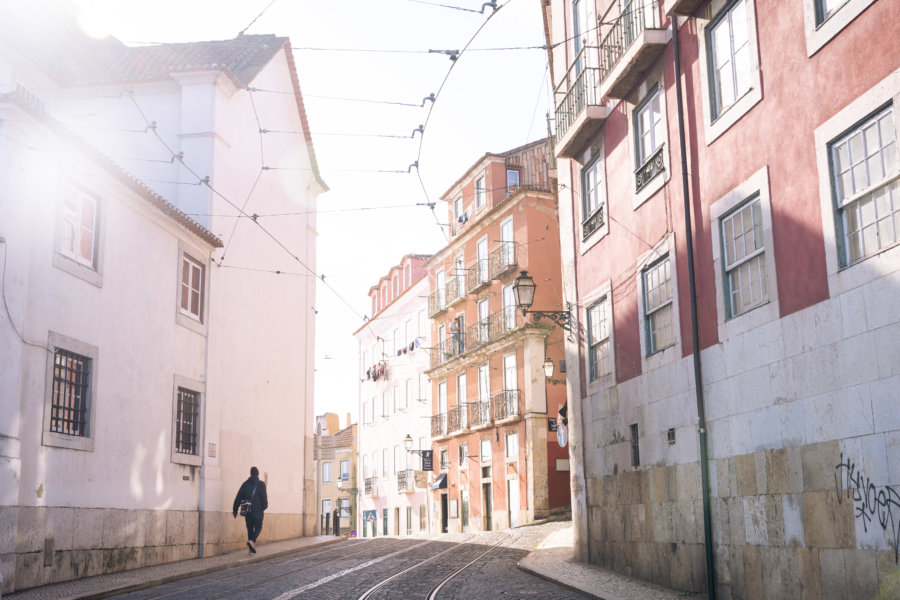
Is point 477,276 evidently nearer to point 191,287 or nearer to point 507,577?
point 191,287

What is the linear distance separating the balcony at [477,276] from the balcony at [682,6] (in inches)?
998

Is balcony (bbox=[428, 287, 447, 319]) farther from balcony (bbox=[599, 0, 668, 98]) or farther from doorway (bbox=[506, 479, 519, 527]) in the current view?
balcony (bbox=[599, 0, 668, 98])

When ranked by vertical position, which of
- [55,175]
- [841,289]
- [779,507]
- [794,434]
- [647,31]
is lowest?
[779,507]

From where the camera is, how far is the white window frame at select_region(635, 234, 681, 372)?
475 inches

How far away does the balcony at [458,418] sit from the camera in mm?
38906

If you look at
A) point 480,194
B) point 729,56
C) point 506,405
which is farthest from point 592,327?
point 480,194

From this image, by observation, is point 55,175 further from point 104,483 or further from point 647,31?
point 647,31

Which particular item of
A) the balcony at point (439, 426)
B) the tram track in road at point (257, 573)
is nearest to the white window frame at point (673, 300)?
the tram track in road at point (257, 573)

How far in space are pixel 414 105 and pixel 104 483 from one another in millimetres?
7647

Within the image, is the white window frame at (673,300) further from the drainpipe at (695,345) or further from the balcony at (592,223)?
the balcony at (592,223)

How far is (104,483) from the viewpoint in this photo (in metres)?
14.3

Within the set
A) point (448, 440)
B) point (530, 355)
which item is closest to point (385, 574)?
point (530, 355)

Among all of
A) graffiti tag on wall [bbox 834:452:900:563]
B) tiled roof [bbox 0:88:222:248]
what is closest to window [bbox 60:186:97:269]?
tiled roof [bbox 0:88:222:248]

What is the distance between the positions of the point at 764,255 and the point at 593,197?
6.42m
